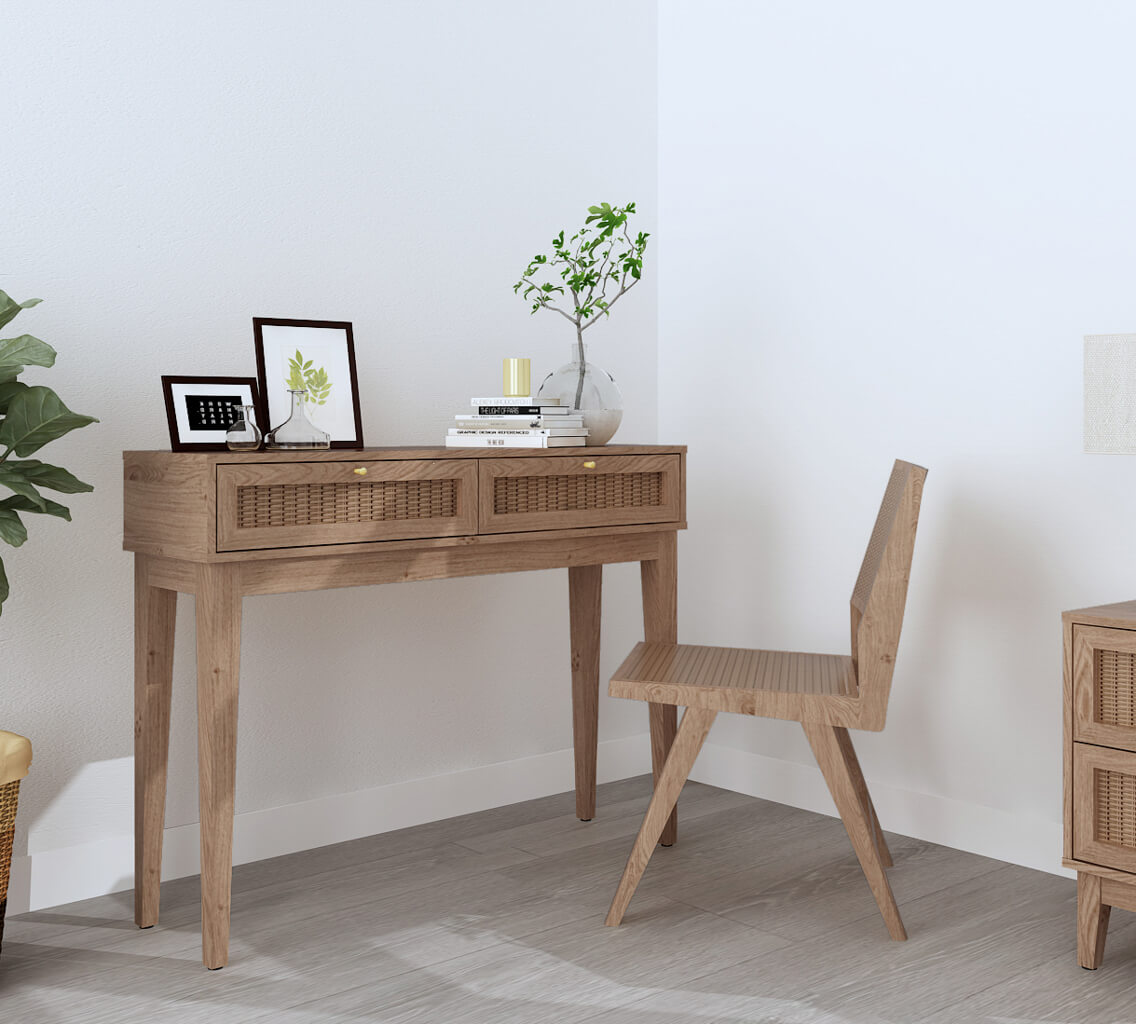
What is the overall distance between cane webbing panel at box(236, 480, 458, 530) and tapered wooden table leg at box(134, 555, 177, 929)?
325 millimetres

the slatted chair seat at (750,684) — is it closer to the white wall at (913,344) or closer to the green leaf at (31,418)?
the white wall at (913,344)

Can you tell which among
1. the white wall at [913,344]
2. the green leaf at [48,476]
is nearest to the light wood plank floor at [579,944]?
the white wall at [913,344]

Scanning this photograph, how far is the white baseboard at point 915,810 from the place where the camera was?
2.37 meters

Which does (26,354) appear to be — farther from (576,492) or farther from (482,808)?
(482,808)

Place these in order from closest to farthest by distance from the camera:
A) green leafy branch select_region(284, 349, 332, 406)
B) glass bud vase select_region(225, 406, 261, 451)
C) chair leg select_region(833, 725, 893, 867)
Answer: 1. glass bud vase select_region(225, 406, 261, 451)
2. chair leg select_region(833, 725, 893, 867)
3. green leafy branch select_region(284, 349, 332, 406)

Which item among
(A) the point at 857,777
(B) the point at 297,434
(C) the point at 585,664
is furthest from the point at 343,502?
(A) the point at 857,777

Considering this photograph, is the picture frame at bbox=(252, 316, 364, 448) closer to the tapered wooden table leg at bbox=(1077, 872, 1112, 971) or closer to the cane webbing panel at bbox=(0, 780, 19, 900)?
A: the cane webbing panel at bbox=(0, 780, 19, 900)

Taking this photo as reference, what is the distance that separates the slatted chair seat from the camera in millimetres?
1975

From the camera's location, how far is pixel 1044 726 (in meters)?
2.36

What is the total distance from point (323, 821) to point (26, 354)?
1215 millimetres

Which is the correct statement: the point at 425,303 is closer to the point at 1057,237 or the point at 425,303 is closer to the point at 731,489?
the point at 731,489

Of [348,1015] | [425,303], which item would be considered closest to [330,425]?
[425,303]

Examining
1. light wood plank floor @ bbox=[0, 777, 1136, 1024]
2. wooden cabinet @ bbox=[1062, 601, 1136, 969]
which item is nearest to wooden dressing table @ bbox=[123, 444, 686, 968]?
light wood plank floor @ bbox=[0, 777, 1136, 1024]

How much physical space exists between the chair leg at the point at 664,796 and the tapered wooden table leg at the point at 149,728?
0.82m
